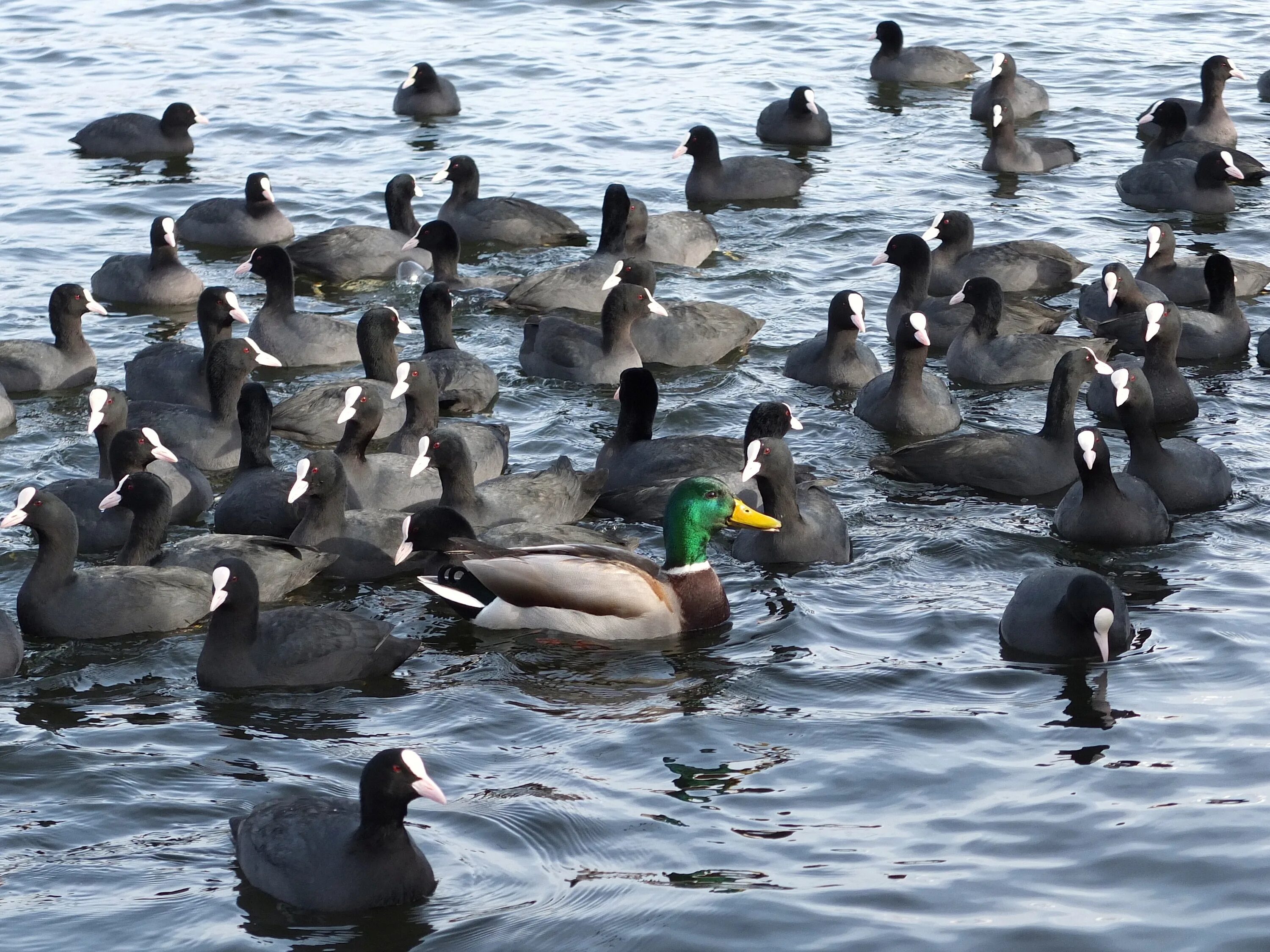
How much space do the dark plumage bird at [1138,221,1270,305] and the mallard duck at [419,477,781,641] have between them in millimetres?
7030

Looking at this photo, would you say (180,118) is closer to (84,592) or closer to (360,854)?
(84,592)

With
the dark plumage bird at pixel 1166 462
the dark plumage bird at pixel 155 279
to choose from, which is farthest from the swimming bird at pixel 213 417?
the dark plumage bird at pixel 1166 462

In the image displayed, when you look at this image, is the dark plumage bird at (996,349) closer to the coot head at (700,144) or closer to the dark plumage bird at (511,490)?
the dark plumage bird at (511,490)

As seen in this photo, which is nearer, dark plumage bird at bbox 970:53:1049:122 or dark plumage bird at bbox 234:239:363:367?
dark plumage bird at bbox 234:239:363:367

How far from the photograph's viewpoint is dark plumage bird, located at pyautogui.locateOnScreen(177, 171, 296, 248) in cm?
1766

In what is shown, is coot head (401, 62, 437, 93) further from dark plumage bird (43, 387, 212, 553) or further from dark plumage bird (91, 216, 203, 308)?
dark plumage bird (43, 387, 212, 553)

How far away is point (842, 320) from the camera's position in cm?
1412

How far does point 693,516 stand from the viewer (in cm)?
1048

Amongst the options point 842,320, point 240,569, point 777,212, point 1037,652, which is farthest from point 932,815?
point 777,212

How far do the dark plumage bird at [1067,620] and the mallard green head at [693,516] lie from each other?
1.74m

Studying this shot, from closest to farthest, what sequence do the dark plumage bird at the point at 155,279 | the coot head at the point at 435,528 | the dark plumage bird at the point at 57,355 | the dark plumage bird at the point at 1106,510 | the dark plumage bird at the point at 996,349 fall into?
the coot head at the point at 435,528, the dark plumage bird at the point at 1106,510, the dark plumage bird at the point at 57,355, the dark plumage bird at the point at 996,349, the dark plumage bird at the point at 155,279

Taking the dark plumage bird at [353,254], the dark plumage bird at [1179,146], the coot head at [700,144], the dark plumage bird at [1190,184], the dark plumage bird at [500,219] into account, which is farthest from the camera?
the dark plumage bird at [1179,146]

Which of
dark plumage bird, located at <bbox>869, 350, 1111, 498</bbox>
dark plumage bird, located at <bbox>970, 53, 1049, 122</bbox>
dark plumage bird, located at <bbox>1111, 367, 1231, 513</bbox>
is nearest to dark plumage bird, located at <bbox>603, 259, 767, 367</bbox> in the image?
dark plumage bird, located at <bbox>869, 350, 1111, 498</bbox>

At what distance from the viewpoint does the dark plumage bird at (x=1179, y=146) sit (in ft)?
63.1
